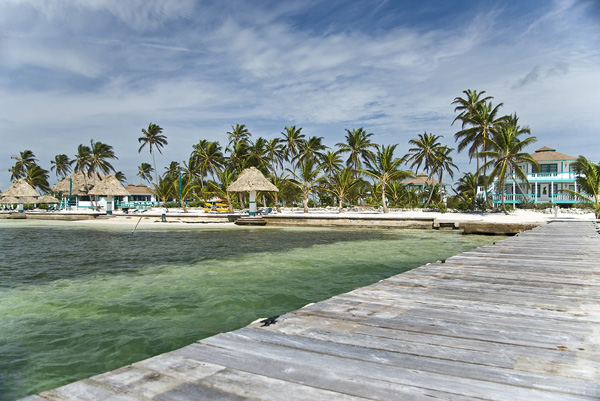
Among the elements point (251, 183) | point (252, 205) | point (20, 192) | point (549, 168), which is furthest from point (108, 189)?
point (549, 168)

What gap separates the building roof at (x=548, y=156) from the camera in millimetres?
37688

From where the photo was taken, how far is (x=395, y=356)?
2094 millimetres

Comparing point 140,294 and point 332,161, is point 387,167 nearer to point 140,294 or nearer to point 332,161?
point 332,161

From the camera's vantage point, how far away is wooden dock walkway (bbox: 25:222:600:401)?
5.41ft

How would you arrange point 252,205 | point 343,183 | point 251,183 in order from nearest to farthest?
point 252,205
point 251,183
point 343,183

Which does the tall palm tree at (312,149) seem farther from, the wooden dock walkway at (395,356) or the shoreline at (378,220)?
the wooden dock walkway at (395,356)

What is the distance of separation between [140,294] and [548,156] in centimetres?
4309

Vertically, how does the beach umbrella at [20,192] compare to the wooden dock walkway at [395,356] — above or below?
above

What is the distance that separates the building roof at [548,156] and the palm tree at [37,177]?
6721 centimetres

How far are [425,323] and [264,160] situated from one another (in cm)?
4078

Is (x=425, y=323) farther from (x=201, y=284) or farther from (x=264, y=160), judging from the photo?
(x=264, y=160)

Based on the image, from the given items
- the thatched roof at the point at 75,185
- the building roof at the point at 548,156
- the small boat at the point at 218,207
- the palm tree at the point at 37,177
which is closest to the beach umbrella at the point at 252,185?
the small boat at the point at 218,207

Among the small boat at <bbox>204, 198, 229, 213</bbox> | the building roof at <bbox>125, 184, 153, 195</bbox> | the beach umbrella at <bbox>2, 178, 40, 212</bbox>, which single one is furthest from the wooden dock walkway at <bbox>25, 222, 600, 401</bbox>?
the building roof at <bbox>125, 184, 153, 195</bbox>

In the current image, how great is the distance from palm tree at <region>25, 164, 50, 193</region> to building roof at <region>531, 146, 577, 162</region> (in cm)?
6721
